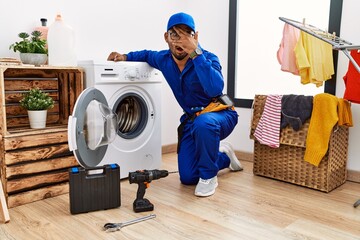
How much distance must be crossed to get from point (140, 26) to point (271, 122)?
4.57ft

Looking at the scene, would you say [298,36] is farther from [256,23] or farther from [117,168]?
[117,168]

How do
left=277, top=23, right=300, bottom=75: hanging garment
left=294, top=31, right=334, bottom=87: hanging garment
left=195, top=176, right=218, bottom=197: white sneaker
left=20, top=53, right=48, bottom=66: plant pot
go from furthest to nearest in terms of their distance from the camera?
left=277, top=23, right=300, bottom=75: hanging garment < left=294, top=31, right=334, bottom=87: hanging garment < left=195, top=176, right=218, bottom=197: white sneaker < left=20, top=53, right=48, bottom=66: plant pot

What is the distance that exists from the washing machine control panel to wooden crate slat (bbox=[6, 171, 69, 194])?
1.92 ft

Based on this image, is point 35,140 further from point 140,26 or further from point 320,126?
point 320,126

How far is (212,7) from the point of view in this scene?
10.4ft

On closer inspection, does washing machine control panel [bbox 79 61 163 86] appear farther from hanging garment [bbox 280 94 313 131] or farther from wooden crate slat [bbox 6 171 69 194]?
hanging garment [bbox 280 94 313 131]

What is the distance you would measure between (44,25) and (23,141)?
831 mm

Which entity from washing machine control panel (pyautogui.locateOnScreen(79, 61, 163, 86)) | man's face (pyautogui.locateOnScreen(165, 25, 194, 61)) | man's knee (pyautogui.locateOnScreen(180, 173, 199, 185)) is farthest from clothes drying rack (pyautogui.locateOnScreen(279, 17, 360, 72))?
man's knee (pyautogui.locateOnScreen(180, 173, 199, 185))

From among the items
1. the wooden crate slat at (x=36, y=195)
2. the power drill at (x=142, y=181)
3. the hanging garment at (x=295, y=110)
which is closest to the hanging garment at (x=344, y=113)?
the hanging garment at (x=295, y=110)

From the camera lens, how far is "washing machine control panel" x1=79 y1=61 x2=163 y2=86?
2078 mm

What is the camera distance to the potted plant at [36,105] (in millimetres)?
1969

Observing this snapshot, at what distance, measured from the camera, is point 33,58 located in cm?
193

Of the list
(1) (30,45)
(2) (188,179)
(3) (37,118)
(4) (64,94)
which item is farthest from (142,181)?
(1) (30,45)

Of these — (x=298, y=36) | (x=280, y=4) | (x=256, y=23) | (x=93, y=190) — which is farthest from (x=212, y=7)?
(x=93, y=190)
